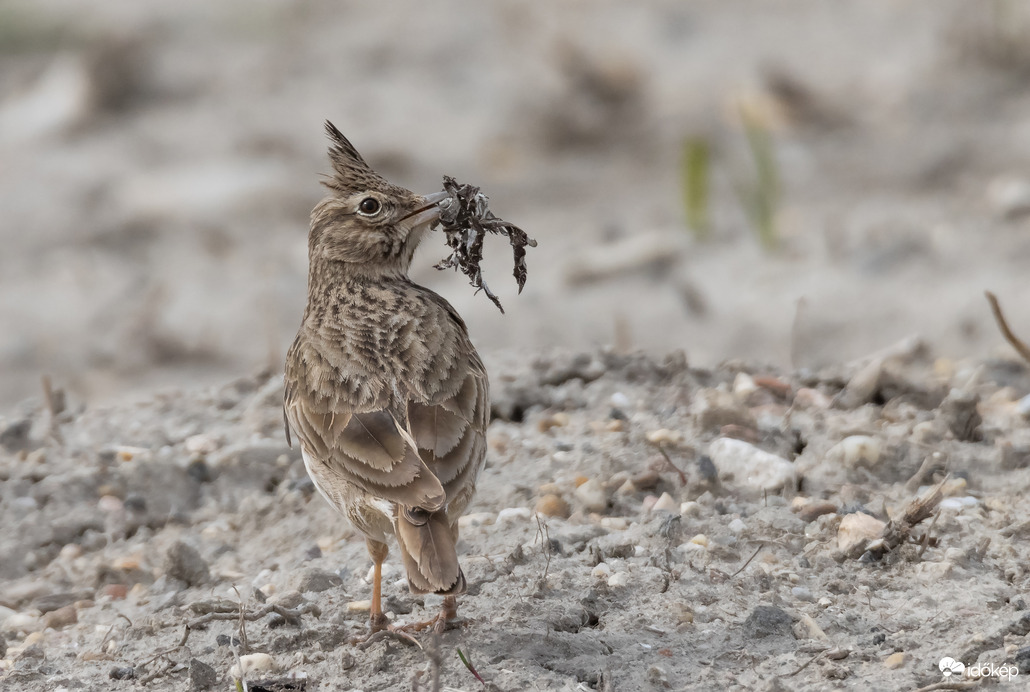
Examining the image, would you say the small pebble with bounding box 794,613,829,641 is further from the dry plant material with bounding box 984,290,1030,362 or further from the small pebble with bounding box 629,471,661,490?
the dry plant material with bounding box 984,290,1030,362

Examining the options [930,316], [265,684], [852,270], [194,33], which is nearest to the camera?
[265,684]

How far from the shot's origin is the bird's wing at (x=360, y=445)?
3758mm

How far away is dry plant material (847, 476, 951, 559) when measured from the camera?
13.8 feet

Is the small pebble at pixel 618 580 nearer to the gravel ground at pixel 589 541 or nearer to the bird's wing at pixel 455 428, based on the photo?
the gravel ground at pixel 589 541

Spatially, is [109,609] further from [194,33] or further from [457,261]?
[194,33]

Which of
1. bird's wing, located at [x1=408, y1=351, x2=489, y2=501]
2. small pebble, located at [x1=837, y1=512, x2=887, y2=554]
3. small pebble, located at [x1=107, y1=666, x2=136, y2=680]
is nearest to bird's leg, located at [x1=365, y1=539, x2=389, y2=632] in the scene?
bird's wing, located at [x1=408, y1=351, x2=489, y2=501]

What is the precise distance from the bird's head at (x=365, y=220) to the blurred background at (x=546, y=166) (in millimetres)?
1501

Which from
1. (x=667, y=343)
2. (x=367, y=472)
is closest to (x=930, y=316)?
(x=667, y=343)

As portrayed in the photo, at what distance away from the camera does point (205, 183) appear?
9711 mm

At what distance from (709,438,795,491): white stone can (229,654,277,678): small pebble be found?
175cm

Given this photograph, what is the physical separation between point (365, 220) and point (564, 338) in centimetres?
269

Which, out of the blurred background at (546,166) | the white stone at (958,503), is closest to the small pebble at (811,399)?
the blurred background at (546,166)

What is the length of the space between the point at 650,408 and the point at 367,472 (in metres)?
2.01

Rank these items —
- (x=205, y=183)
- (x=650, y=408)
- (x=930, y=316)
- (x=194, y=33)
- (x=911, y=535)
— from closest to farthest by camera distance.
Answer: (x=911, y=535), (x=650, y=408), (x=930, y=316), (x=205, y=183), (x=194, y=33)
